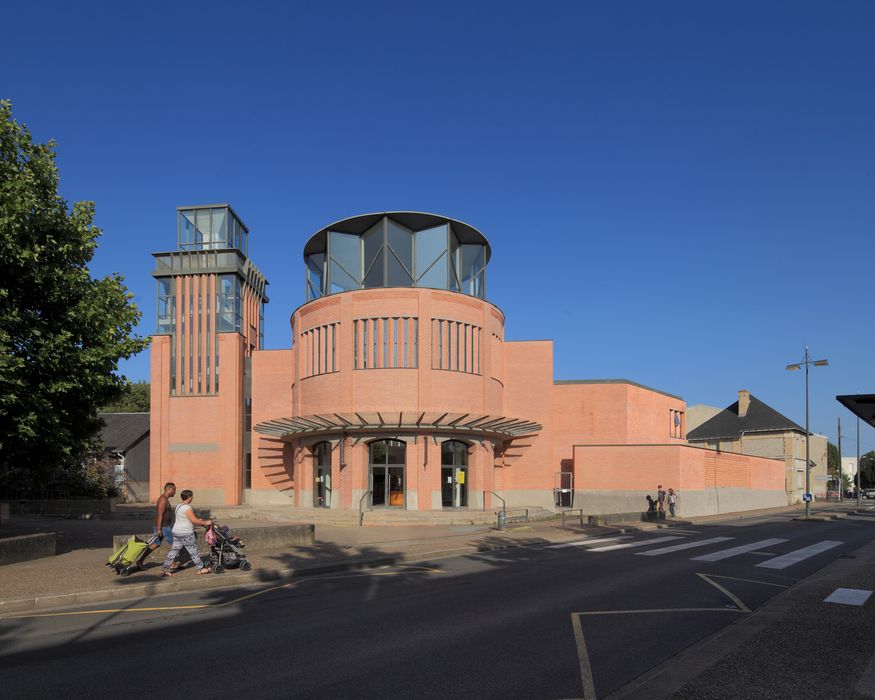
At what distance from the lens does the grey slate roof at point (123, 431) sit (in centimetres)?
4683

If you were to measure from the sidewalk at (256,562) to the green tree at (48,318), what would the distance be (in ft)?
8.81

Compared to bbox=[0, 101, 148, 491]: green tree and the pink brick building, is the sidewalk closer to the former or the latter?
bbox=[0, 101, 148, 491]: green tree

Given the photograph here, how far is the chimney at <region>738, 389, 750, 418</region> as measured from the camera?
223 ft

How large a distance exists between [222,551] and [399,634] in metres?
6.46

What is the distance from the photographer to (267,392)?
138 feet

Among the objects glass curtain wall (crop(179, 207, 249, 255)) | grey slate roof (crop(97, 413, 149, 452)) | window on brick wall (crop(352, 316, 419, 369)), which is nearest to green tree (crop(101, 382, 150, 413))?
grey slate roof (crop(97, 413, 149, 452))

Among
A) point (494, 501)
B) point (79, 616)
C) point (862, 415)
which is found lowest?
point (494, 501)

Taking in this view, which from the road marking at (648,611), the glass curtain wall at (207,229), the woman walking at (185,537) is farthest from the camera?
the glass curtain wall at (207,229)

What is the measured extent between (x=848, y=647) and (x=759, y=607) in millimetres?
2795

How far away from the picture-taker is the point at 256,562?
14930 mm

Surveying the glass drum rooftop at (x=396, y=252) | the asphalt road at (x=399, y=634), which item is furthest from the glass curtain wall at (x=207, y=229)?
the asphalt road at (x=399, y=634)

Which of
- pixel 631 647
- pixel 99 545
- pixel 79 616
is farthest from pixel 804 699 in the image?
pixel 99 545

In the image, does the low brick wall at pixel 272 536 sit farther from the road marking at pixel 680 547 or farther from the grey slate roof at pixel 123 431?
the grey slate roof at pixel 123 431

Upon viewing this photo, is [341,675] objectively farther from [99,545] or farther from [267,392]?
[267,392]
